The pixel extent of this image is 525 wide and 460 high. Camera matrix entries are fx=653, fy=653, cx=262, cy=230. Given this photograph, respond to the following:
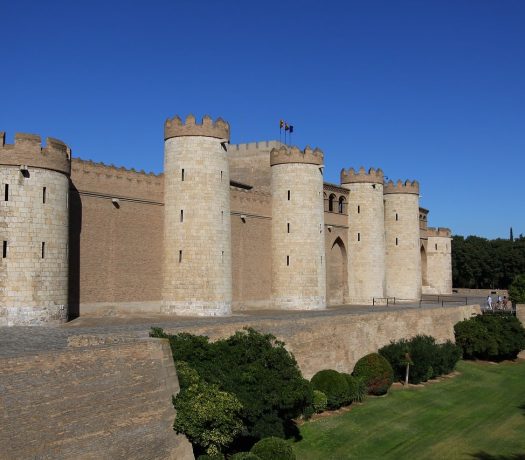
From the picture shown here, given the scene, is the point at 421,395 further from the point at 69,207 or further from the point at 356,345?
the point at 69,207

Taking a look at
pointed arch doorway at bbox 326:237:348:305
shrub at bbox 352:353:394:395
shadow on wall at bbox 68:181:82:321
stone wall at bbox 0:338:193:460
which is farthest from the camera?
pointed arch doorway at bbox 326:237:348:305

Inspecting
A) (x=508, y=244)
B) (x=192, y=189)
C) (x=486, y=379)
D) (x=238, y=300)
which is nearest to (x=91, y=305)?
(x=192, y=189)

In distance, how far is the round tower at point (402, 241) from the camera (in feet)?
155

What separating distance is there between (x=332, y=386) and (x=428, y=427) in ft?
12.5

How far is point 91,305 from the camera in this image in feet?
89.1

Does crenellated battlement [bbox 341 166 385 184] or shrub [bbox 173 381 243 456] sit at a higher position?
crenellated battlement [bbox 341 166 385 184]

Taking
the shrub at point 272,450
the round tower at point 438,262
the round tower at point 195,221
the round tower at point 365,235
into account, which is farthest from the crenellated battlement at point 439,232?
the shrub at point 272,450

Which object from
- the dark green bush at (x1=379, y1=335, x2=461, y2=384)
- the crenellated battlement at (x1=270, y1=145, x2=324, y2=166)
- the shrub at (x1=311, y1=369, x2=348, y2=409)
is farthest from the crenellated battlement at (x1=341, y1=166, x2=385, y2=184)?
the shrub at (x1=311, y1=369, x2=348, y2=409)

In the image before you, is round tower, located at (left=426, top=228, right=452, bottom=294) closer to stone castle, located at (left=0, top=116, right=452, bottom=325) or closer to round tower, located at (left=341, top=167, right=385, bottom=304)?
stone castle, located at (left=0, top=116, right=452, bottom=325)

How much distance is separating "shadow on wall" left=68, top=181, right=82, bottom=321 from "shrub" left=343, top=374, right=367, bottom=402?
1125cm

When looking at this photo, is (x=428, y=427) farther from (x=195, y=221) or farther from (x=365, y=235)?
(x=365, y=235)

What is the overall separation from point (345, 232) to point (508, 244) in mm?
40369

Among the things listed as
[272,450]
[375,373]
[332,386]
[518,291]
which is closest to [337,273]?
[518,291]

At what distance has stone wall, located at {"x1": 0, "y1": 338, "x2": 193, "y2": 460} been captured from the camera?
12.4 m
